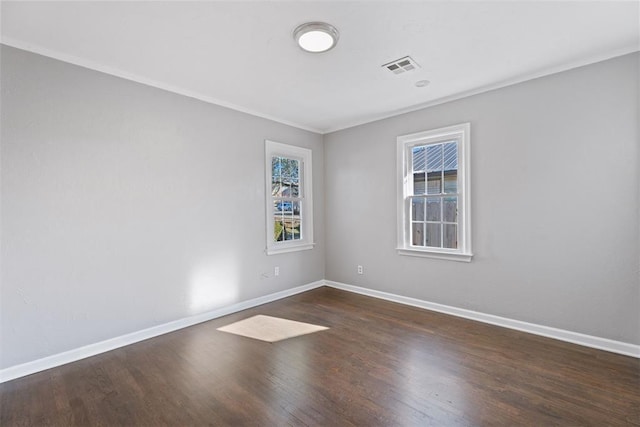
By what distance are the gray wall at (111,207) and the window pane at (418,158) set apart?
2134mm

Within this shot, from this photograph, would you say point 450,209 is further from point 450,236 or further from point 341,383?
point 341,383

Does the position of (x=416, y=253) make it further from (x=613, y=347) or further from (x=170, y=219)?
(x=170, y=219)

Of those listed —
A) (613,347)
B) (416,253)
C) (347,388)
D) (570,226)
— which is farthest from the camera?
(416,253)

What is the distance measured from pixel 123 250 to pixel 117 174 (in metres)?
0.73

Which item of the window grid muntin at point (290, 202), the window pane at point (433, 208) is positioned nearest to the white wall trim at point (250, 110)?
the window grid muntin at point (290, 202)

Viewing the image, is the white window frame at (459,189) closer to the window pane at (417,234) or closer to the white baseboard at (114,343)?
the window pane at (417,234)

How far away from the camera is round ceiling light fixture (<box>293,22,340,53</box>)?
7.09ft

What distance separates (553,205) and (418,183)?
147 centimetres

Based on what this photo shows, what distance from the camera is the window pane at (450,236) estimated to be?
11.9ft

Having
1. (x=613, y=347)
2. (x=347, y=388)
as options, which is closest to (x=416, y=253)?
(x=613, y=347)

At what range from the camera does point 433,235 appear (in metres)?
3.84

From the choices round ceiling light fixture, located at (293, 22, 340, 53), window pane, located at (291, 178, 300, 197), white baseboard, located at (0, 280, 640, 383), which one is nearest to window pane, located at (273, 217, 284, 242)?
window pane, located at (291, 178, 300, 197)

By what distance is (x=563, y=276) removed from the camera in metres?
2.86

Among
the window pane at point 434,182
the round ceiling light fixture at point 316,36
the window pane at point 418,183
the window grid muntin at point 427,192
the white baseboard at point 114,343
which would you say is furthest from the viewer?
the window pane at point 418,183
